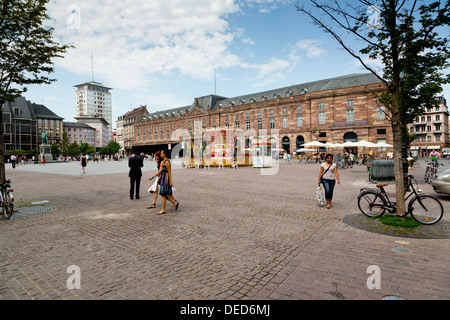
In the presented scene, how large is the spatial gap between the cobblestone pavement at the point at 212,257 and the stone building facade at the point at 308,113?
33.4 metres

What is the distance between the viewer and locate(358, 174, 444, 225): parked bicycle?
635cm

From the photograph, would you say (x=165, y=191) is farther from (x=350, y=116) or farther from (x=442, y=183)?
(x=350, y=116)

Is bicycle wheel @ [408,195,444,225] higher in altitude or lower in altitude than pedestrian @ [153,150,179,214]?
lower

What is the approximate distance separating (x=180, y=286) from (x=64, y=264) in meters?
2.28

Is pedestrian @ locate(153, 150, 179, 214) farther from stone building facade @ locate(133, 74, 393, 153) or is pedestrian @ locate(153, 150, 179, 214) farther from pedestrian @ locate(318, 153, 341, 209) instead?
stone building facade @ locate(133, 74, 393, 153)

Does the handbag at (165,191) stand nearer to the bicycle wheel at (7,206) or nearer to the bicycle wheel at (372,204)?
the bicycle wheel at (7,206)

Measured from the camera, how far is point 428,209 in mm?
6336

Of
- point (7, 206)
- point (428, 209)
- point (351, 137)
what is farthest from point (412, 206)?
point (351, 137)

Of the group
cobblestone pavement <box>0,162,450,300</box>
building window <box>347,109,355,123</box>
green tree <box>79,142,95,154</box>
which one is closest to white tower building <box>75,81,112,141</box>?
green tree <box>79,142,95,154</box>

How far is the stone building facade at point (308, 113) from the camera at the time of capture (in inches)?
1848

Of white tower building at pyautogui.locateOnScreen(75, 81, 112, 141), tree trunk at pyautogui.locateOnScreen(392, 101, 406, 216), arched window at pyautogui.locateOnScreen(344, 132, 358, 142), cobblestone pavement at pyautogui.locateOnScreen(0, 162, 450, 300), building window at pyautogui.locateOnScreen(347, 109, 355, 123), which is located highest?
white tower building at pyautogui.locateOnScreen(75, 81, 112, 141)

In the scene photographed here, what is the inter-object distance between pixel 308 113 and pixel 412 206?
51071 millimetres

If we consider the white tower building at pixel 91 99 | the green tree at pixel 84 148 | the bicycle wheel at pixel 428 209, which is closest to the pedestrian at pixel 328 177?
the bicycle wheel at pixel 428 209

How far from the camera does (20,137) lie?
8312 centimetres
